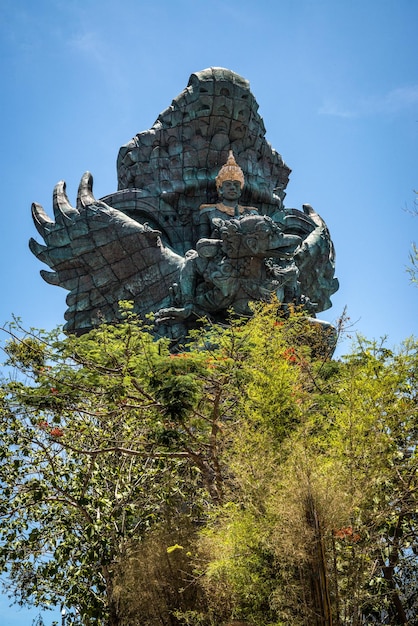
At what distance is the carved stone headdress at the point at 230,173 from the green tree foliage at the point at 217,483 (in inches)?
239

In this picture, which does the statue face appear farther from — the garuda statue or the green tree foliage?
the green tree foliage

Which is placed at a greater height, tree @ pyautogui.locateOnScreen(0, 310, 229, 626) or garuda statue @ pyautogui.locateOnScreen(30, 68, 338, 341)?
garuda statue @ pyautogui.locateOnScreen(30, 68, 338, 341)

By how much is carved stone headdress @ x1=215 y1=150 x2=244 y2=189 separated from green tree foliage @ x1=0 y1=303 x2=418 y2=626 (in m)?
6.07

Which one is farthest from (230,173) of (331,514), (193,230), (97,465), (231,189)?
(331,514)

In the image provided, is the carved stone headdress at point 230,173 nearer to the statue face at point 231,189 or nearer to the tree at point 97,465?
the statue face at point 231,189

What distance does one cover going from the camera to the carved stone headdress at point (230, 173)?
17922 mm

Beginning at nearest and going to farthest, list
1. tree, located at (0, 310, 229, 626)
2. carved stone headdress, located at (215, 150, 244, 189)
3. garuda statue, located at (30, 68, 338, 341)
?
1. tree, located at (0, 310, 229, 626)
2. garuda statue, located at (30, 68, 338, 341)
3. carved stone headdress, located at (215, 150, 244, 189)

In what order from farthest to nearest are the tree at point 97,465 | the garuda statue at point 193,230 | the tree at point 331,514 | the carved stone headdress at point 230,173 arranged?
the carved stone headdress at point 230,173 < the garuda statue at point 193,230 < the tree at point 97,465 < the tree at point 331,514

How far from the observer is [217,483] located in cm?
957

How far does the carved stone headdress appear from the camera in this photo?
17.9 meters

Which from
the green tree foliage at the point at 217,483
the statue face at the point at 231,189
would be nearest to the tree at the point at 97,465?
Result: the green tree foliage at the point at 217,483

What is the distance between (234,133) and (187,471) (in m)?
9.99

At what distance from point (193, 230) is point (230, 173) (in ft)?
5.36

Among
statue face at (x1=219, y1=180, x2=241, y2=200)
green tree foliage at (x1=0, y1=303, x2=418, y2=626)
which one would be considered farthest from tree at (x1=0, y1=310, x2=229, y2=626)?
statue face at (x1=219, y1=180, x2=241, y2=200)
